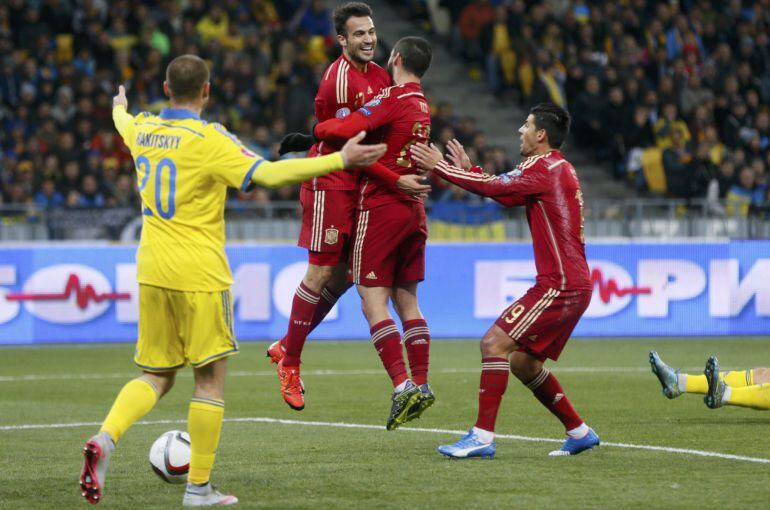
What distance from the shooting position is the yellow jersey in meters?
6.47

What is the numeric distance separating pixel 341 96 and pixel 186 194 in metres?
2.59

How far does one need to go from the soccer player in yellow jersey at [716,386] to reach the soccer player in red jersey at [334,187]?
2056mm

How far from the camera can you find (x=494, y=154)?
2098 centimetres

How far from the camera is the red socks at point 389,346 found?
28.2 ft

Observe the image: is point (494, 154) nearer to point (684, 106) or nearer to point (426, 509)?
point (684, 106)

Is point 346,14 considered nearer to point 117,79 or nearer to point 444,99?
point 117,79

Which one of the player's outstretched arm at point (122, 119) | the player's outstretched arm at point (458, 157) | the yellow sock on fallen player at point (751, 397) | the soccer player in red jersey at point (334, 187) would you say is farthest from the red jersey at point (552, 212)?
the player's outstretched arm at point (122, 119)

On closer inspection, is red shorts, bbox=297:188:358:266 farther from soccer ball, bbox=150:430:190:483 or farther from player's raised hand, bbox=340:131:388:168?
player's raised hand, bbox=340:131:388:168

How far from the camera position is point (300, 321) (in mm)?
9344

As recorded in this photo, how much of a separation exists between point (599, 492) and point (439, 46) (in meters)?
21.0

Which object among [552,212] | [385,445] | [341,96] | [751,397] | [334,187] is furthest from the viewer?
[751,397]

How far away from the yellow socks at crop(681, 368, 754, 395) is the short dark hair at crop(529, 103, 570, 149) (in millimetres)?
2002

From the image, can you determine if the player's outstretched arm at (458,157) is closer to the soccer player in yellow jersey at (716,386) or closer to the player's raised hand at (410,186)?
the player's raised hand at (410,186)

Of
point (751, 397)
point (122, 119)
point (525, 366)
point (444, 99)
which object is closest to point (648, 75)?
point (444, 99)
